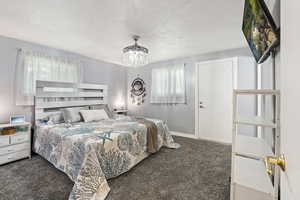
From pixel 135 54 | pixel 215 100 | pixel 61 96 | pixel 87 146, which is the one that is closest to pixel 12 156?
pixel 61 96

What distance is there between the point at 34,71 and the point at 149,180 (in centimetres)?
313

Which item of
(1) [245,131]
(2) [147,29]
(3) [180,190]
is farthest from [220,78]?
(3) [180,190]

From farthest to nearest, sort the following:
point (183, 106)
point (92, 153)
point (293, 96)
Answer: point (183, 106)
point (92, 153)
point (293, 96)

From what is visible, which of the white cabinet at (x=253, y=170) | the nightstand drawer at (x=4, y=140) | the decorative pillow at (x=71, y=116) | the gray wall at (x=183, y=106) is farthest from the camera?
the gray wall at (x=183, y=106)

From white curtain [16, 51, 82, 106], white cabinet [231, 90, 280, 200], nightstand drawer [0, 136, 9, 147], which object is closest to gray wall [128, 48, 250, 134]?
white curtain [16, 51, 82, 106]

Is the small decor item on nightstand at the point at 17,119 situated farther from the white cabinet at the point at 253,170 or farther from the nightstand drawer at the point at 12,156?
the white cabinet at the point at 253,170

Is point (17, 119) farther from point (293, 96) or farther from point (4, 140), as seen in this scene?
point (293, 96)

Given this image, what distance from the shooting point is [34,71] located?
2.92m

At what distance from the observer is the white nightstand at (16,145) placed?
7.55 ft

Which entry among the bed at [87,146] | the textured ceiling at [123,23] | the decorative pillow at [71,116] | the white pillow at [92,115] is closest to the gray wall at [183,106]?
the textured ceiling at [123,23]

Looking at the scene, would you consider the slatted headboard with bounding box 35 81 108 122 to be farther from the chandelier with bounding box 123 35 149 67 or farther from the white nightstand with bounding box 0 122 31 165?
the chandelier with bounding box 123 35 149 67

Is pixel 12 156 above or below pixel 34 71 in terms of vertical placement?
below

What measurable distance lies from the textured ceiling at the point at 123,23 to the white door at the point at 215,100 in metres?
0.55

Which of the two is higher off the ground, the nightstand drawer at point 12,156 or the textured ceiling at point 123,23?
the textured ceiling at point 123,23
